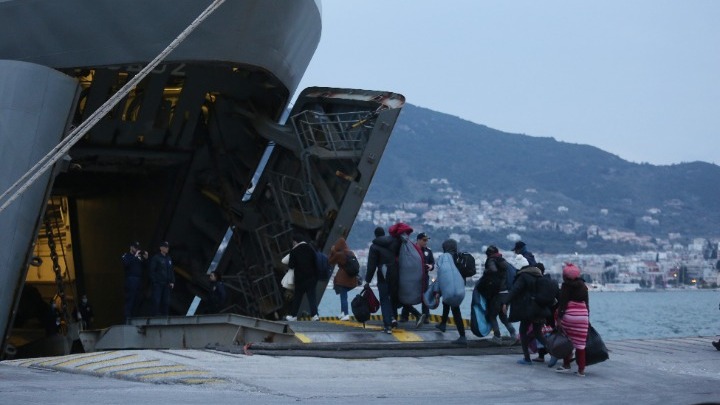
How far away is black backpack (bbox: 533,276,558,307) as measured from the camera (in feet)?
41.3

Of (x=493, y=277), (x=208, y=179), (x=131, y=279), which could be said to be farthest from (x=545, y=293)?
(x=208, y=179)

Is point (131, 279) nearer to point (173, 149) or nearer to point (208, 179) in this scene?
point (173, 149)

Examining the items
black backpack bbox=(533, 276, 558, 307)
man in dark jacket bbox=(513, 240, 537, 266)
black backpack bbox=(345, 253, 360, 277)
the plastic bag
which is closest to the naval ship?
black backpack bbox=(345, 253, 360, 277)

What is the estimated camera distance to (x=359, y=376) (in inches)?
442

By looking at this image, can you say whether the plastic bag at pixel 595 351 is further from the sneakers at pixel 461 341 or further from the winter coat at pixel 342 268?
the winter coat at pixel 342 268

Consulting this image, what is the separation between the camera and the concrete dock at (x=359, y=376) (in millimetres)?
9609

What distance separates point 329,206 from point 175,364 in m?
8.26

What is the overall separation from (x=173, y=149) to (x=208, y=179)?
92 centimetres

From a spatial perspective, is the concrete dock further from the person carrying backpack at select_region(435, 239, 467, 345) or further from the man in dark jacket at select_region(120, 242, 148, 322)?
the man in dark jacket at select_region(120, 242, 148, 322)

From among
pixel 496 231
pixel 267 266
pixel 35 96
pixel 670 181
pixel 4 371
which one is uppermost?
pixel 670 181

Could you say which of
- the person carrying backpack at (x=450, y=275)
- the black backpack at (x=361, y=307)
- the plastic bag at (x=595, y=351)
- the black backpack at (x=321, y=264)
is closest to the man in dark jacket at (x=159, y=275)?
the black backpack at (x=321, y=264)

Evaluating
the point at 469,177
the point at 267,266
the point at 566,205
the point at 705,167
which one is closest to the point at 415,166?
the point at 469,177

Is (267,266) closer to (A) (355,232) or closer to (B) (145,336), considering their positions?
(B) (145,336)

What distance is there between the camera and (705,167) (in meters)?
188
